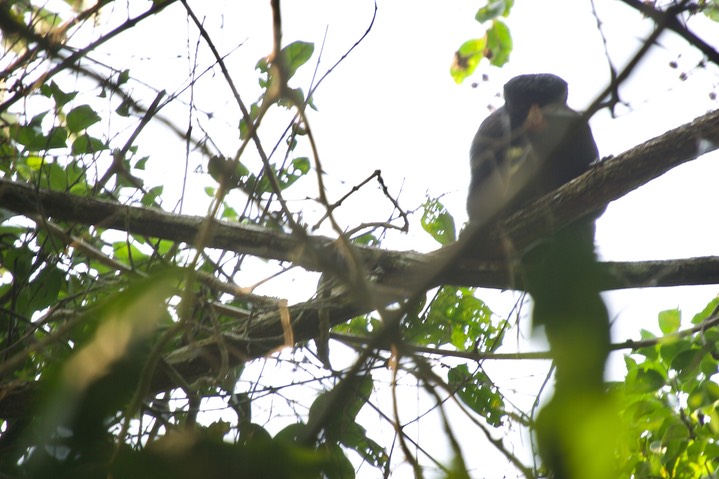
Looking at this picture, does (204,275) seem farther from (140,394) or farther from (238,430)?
(140,394)

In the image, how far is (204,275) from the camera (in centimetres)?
170

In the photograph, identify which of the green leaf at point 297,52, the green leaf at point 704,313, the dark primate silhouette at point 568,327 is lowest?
the dark primate silhouette at point 568,327

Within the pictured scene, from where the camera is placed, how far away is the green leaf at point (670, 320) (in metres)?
2.23

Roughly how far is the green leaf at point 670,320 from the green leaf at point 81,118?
6.45 feet

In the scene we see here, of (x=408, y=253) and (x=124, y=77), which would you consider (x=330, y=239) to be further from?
(x=124, y=77)

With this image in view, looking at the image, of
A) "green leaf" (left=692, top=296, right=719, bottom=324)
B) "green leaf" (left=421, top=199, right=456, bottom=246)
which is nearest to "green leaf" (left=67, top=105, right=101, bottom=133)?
"green leaf" (left=421, top=199, right=456, bottom=246)

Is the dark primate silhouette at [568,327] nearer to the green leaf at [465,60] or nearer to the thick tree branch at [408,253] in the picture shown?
the thick tree branch at [408,253]

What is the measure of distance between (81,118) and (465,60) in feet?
4.14

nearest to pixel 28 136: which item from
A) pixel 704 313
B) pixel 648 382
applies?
pixel 648 382

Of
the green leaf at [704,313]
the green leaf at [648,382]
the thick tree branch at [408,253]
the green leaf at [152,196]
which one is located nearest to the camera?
the green leaf at [648,382]

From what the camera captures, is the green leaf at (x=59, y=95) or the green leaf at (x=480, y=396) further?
the green leaf at (x=59, y=95)

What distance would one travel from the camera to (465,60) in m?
2.24

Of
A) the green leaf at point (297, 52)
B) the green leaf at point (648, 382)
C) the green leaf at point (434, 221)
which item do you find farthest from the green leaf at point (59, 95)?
the green leaf at point (648, 382)

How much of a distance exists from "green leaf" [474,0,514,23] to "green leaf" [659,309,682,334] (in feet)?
3.60
